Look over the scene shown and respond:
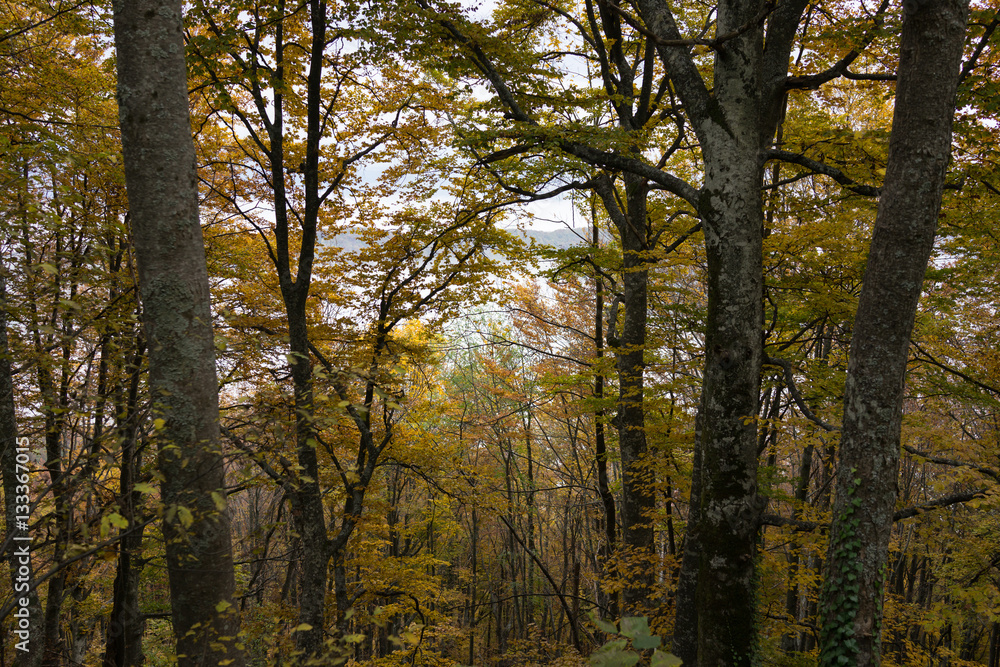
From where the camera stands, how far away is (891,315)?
2.89m

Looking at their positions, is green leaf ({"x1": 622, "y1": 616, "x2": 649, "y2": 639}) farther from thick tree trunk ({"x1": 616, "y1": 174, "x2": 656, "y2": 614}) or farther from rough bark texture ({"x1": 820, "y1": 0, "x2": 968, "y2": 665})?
thick tree trunk ({"x1": 616, "y1": 174, "x2": 656, "y2": 614})

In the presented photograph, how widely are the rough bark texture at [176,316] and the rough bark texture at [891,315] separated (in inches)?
124

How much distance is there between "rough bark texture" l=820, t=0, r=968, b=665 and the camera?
9.28 ft

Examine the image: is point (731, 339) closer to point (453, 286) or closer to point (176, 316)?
point (176, 316)

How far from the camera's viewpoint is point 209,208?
8461mm

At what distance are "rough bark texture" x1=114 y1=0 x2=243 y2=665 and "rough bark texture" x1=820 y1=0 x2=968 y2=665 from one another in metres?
3.14

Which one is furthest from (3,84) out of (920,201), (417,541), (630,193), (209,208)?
(417,541)

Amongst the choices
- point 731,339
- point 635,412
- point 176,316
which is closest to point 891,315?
point 731,339

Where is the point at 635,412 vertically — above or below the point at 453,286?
below

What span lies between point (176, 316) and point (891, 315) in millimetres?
3642

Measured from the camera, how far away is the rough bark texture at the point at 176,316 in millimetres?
2029

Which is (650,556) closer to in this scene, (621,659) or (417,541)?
(621,659)

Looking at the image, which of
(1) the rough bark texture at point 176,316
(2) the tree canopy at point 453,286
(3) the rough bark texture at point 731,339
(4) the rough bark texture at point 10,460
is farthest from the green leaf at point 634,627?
(4) the rough bark texture at point 10,460

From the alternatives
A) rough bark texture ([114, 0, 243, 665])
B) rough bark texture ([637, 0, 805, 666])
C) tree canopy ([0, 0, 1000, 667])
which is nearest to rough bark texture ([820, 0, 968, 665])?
tree canopy ([0, 0, 1000, 667])
